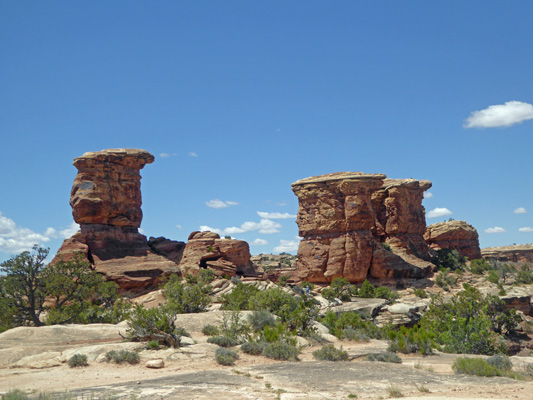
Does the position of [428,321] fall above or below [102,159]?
below

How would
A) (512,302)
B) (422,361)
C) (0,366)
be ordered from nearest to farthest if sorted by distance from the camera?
1. (0,366)
2. (422,361)
3. (512,302)

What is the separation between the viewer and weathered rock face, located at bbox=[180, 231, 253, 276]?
4259 centimetres

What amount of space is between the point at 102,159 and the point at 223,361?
33.8 meters

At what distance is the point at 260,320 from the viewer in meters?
21.0

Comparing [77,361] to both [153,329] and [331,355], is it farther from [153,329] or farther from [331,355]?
[331,355]

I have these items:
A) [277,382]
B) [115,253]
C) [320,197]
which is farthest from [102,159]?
[277,382]

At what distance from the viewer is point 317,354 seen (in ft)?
53.9

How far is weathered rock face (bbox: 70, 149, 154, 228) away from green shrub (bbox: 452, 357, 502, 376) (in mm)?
36877

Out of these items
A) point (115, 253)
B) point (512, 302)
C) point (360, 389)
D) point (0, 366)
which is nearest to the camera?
point (360, 389)

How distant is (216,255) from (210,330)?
927 inches

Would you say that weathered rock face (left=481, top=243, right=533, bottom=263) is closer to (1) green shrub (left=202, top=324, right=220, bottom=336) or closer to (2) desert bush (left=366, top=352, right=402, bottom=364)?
(1) green shrub (left=202, top=324, right=220, bottom=336)

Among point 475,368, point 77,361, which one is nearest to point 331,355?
point 475,368

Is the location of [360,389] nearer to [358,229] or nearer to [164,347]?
[164,347]

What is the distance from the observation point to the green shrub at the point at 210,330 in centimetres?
2009
